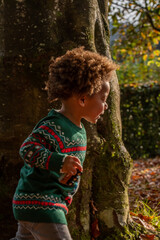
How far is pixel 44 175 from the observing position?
1.97 metres

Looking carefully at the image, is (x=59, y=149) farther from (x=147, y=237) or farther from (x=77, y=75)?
(x=147, y=237)

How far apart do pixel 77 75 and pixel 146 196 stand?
3.86 metres

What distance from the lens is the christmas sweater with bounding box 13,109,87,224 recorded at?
6.13ft

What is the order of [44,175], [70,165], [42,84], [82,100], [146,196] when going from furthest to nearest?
[146,196], [42,84], [82,100], [44,175], [70,165]

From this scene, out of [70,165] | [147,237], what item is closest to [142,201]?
[147,237]

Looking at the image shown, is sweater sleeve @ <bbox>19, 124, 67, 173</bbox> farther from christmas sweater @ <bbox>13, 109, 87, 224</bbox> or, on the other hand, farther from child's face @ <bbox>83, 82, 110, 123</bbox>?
child's face @ <bbox>83, 82, 110, 123</bbox>

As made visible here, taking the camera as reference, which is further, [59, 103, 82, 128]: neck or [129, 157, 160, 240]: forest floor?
[129, 157, 160, 240]: forest floor

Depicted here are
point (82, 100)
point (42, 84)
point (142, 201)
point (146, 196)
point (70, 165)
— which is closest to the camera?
point (70, 165)

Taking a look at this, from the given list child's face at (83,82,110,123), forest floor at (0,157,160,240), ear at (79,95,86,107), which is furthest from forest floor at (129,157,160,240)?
ear at (79,95,86,107)

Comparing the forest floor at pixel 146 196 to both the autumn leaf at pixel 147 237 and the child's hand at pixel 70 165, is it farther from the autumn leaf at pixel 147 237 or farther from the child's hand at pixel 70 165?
the child's hand at pixel 70 165

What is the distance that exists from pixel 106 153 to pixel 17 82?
1089mm

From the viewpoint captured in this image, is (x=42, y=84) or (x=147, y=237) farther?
(x=147, y=237)

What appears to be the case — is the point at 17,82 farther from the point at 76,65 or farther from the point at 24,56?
the point at 76,65

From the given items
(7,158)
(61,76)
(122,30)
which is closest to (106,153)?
(7,158)
